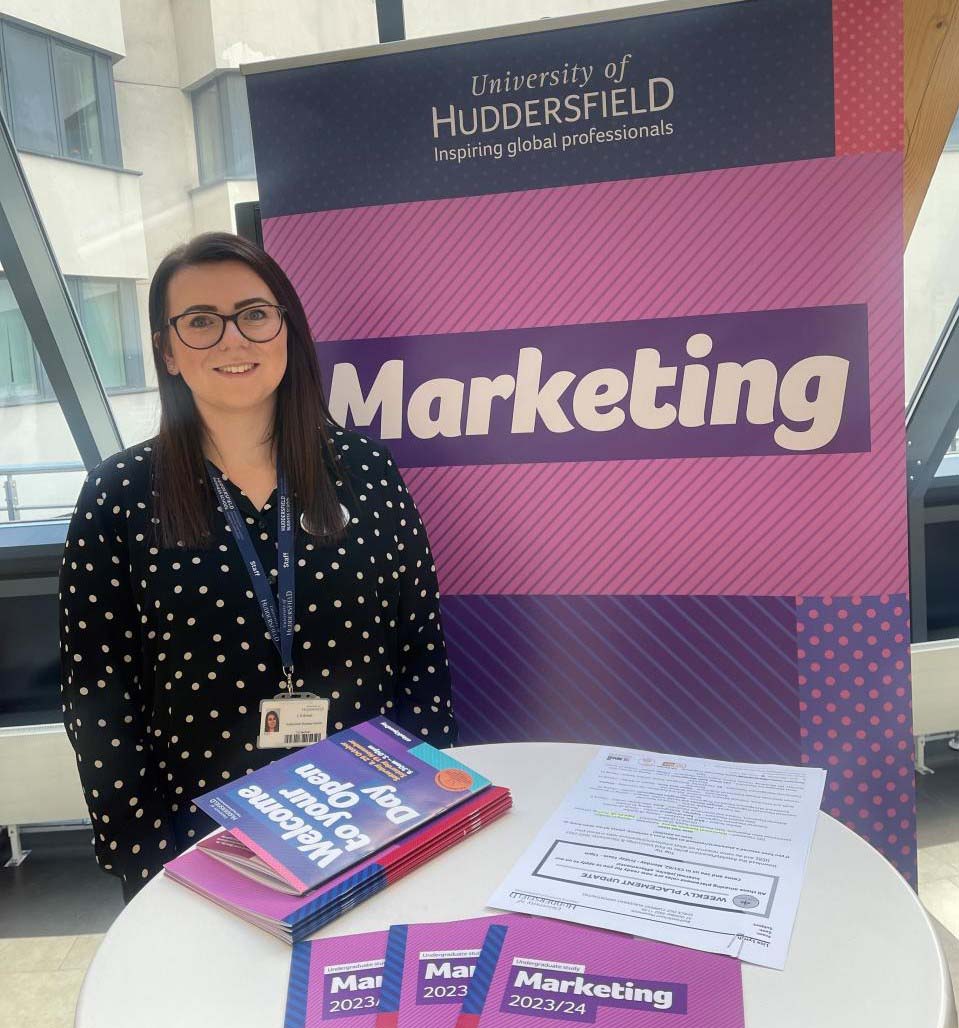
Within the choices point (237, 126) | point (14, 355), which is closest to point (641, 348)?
point (237, 126)

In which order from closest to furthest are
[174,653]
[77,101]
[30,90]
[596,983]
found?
[596,983] → [174,653] → [30,90] → [77,101]

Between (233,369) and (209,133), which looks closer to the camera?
(233,369)

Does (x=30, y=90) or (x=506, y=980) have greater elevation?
(x=30, y=90)

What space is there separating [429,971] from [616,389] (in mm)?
1299

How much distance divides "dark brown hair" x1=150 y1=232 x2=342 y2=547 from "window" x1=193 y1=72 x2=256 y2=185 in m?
1.46

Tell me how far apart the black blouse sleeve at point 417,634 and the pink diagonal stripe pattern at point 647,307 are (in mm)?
254

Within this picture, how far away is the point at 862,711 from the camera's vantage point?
188 centimetres

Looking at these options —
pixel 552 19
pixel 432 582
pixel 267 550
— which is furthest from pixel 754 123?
pixel 267 550

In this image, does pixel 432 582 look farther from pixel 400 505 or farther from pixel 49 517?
pixel 49 517

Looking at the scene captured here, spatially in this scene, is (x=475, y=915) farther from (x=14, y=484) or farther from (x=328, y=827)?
(x=14, y=484)

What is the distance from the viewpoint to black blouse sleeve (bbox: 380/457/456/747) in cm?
175

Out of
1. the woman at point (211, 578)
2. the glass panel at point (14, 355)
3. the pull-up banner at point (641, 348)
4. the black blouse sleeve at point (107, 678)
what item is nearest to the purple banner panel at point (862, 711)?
the pull-up banner at point (641, 348)

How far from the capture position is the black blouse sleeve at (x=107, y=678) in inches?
61.2

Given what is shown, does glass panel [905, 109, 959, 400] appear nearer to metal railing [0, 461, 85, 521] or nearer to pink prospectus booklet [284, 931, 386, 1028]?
pink prospectus booklet [284, 931, 386, 1028]
